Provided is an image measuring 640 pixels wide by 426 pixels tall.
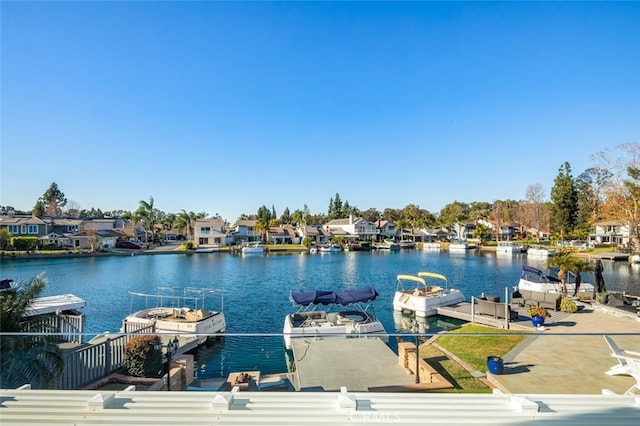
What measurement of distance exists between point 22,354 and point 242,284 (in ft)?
96.3

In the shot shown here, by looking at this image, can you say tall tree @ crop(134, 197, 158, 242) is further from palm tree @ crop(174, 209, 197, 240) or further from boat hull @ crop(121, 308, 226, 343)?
boat hull @ crop(121, 308, 226, 343)

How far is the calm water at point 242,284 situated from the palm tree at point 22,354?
24.1ft

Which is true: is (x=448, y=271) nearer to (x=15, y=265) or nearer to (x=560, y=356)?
(x=560, y=356)

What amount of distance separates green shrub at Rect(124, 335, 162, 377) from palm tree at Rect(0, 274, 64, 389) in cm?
215

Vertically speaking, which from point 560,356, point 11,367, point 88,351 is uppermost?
point 11,367

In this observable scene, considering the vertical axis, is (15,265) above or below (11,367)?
below

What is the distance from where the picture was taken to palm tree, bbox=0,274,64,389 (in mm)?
4777

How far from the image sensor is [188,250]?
69062 mm

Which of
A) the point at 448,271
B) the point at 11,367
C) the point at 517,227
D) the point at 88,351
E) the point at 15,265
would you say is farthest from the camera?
the point at 517,227

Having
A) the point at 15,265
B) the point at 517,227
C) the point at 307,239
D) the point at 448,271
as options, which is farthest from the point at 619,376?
the point at 517,227

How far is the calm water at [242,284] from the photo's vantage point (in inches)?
625

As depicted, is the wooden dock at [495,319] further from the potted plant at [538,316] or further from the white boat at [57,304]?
the white boat at [57,304]

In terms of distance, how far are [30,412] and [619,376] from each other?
1040 cm

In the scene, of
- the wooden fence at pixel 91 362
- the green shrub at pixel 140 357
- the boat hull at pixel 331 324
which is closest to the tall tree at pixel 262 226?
the boat hull at pixel 331 324
